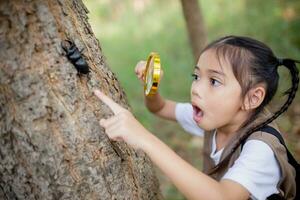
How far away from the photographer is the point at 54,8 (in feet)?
5.06

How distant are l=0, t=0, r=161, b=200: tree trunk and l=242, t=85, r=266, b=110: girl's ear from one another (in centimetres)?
66

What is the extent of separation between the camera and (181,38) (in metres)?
6.89

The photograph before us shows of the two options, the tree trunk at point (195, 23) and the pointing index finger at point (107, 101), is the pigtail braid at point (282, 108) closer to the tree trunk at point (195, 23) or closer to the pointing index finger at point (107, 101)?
the pointing index finger at point (107, 101)

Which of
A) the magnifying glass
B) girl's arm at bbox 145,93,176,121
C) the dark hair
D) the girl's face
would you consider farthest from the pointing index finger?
girl's arm at bbox 145,93,176,121

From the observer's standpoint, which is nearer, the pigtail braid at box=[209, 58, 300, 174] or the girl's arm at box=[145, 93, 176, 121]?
the pigtail braid at box=[209, 58, 300, 174]

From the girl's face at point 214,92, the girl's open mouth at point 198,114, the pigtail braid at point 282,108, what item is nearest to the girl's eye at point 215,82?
the girl's face at point 214,92

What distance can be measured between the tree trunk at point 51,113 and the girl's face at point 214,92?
0.46 metres

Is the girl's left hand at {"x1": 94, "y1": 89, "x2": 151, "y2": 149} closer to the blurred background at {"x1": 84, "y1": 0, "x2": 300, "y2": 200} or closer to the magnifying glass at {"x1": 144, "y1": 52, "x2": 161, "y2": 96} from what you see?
the magnifying glass at {"x1": 144, "y1": 52, "x2": 161, "y2": 96}

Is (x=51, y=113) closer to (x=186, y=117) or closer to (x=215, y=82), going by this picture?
(x=215, y=82)

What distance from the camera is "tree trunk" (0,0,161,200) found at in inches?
58.0

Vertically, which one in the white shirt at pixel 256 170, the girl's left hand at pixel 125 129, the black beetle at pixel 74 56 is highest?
the black beetle at pixel 74 56

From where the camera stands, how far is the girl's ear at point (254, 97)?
1.98 meters

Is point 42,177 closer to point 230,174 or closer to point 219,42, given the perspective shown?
point 230,174

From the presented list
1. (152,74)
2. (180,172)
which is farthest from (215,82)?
(180,172)
